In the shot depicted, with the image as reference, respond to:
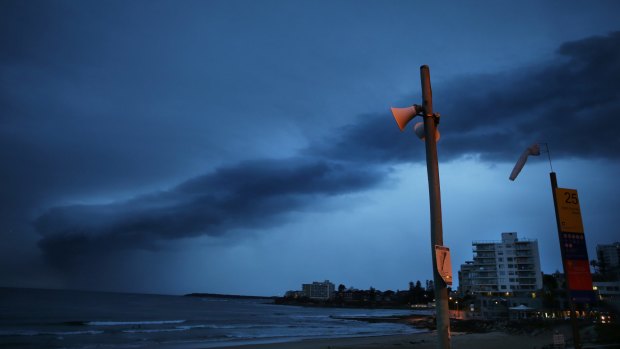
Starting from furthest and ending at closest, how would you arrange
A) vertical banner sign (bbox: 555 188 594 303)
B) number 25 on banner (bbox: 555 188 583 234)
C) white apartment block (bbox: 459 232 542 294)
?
white apartment block (bbox: 459 232 542 294) < number 25 on banner (bbox: 555 188 583 234) < vertical banner sign (bbox: 555 188 594 303)

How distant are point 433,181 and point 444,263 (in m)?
0.76

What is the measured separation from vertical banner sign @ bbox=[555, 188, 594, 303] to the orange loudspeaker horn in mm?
4846

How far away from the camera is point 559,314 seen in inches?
2285

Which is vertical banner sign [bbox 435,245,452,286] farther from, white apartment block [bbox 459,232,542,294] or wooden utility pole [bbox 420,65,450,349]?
white apartment block [bbox 459,232,542,294]

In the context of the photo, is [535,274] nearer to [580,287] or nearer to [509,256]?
[509,256]

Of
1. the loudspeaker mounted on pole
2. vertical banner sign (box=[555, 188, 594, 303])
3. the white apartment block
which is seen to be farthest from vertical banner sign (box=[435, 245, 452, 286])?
the white apartment block

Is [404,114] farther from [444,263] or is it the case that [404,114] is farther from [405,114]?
[444,263]

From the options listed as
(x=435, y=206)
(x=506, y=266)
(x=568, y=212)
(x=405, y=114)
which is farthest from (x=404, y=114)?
(x=506, y=266)

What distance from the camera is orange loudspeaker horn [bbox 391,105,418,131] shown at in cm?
429

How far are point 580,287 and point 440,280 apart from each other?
505 centimetres

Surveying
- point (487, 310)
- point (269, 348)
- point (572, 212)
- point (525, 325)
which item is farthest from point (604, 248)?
point (572, 212)

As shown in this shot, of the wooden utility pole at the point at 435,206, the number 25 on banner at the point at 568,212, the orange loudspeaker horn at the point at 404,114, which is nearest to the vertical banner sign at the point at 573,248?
the number 25 on banner at the point at 568,212

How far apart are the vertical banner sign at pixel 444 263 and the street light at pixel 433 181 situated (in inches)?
1.1

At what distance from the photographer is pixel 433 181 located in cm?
411
